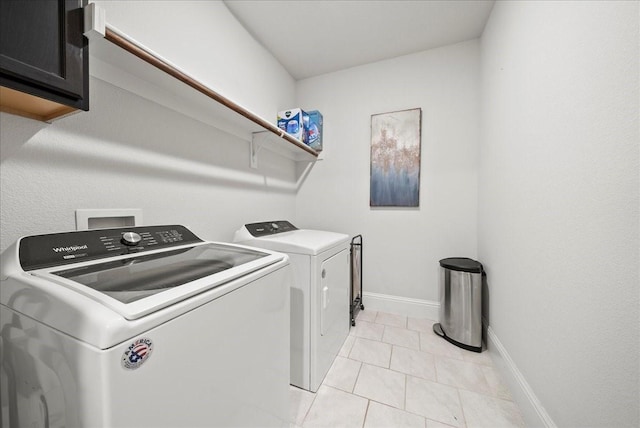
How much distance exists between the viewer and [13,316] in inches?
24.0

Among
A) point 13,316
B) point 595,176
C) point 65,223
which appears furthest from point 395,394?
point 65,223

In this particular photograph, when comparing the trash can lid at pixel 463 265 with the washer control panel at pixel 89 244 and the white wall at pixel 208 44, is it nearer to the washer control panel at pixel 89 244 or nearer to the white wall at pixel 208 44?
the washer control panel at pixel 89 244

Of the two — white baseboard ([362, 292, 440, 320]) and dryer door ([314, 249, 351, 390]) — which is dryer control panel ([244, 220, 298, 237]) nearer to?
dryer door ([314, 249, 351, 390])

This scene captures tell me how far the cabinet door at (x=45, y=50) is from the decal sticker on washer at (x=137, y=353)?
695 millimetres

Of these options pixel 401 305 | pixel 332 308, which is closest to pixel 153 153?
pixel 332 308

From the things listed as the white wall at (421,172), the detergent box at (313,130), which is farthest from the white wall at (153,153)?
the white wall at (421,172)

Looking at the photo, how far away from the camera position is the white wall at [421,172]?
2199mm

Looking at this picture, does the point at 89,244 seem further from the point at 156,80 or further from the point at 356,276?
the point at 356,276

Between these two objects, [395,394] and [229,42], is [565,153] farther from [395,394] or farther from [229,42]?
[229,42]

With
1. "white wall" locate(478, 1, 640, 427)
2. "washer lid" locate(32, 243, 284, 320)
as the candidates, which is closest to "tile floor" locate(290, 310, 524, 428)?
"white wall" locate(478, 1, 640, 427)

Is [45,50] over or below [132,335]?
over

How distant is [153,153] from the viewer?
125cm

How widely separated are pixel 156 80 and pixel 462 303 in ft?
8.08

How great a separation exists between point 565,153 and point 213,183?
187 cm
